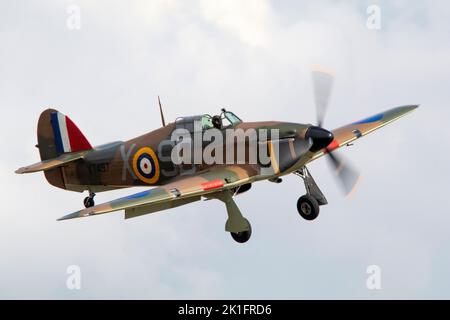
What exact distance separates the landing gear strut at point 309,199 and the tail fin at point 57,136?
19.5ft

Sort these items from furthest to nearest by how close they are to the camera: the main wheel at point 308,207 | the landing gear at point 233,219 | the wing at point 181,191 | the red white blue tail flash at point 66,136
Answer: the red white blue tail flash at point 66,136
the main wheel at point 308,207
the landing gear at point 233,219
the wing at point 181,191

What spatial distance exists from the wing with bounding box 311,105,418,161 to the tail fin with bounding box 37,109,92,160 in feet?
21.2

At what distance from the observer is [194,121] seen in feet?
62.7

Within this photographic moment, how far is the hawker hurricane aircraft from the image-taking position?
58.6 feet

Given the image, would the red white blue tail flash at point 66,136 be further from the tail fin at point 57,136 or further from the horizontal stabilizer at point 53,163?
the horizontal stabilizer at point 53,163

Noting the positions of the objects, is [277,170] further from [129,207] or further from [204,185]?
[129,207]

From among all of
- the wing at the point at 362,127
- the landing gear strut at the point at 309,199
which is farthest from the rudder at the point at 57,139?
the wing at the point at 362,127

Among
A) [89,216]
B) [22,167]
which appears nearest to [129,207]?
[89,216]

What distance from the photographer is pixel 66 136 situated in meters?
22.2

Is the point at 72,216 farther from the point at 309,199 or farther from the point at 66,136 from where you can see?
the point at 66,136

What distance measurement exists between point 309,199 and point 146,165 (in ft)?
13.0

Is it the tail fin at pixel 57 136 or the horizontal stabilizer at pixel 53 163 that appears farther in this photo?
the tail fin at pixel 57 136

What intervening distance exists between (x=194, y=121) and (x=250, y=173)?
6.41 ft

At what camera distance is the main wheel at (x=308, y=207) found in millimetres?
19359
